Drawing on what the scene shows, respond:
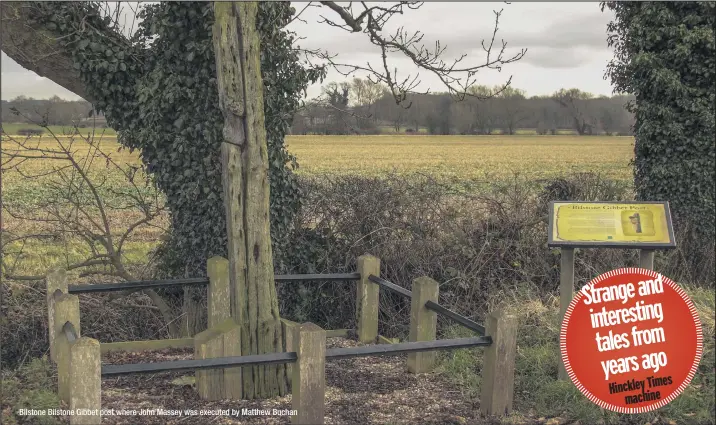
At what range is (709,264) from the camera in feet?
30.1

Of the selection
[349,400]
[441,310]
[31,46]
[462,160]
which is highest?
[31,46]

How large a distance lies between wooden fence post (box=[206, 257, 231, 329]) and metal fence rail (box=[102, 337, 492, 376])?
1659mm

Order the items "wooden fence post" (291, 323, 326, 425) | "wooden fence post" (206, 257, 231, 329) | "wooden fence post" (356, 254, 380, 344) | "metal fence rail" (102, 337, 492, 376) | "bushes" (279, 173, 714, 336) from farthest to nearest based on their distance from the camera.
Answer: "bushes" (279, 173, 714, 336) → "wooden fence post" (356, 254, 380, 344) → "wooden fence post" (206, 257, 231, 329) → "wooden fence post" (291, 323, 326, 425) → "metal fence rail" (102, 337, 492, 376)

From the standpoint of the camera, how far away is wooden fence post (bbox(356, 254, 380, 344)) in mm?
6426

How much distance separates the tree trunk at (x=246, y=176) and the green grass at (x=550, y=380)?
170 centimetres

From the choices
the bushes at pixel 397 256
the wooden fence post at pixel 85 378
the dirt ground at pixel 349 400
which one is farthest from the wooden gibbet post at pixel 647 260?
the wooden fence post at pixel 85 378

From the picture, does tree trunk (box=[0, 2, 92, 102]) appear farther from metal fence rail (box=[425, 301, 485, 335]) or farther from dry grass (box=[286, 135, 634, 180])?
dry grass (box=[286, 135, 634, 180])

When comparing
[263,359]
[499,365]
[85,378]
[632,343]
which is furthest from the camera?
[632,343]

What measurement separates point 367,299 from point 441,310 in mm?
1211

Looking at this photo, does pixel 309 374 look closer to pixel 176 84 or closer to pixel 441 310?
pixel 441 310

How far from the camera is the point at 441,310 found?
5422mm

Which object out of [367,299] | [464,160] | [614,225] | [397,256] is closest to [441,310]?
[367,299]

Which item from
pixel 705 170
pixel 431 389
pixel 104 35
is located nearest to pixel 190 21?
pixel 104 35

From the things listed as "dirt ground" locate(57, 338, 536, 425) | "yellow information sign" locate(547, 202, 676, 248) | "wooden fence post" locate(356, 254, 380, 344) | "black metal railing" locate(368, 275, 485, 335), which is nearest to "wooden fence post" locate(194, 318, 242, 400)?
"dirt ground" locate(57, 338, 536, 425)
